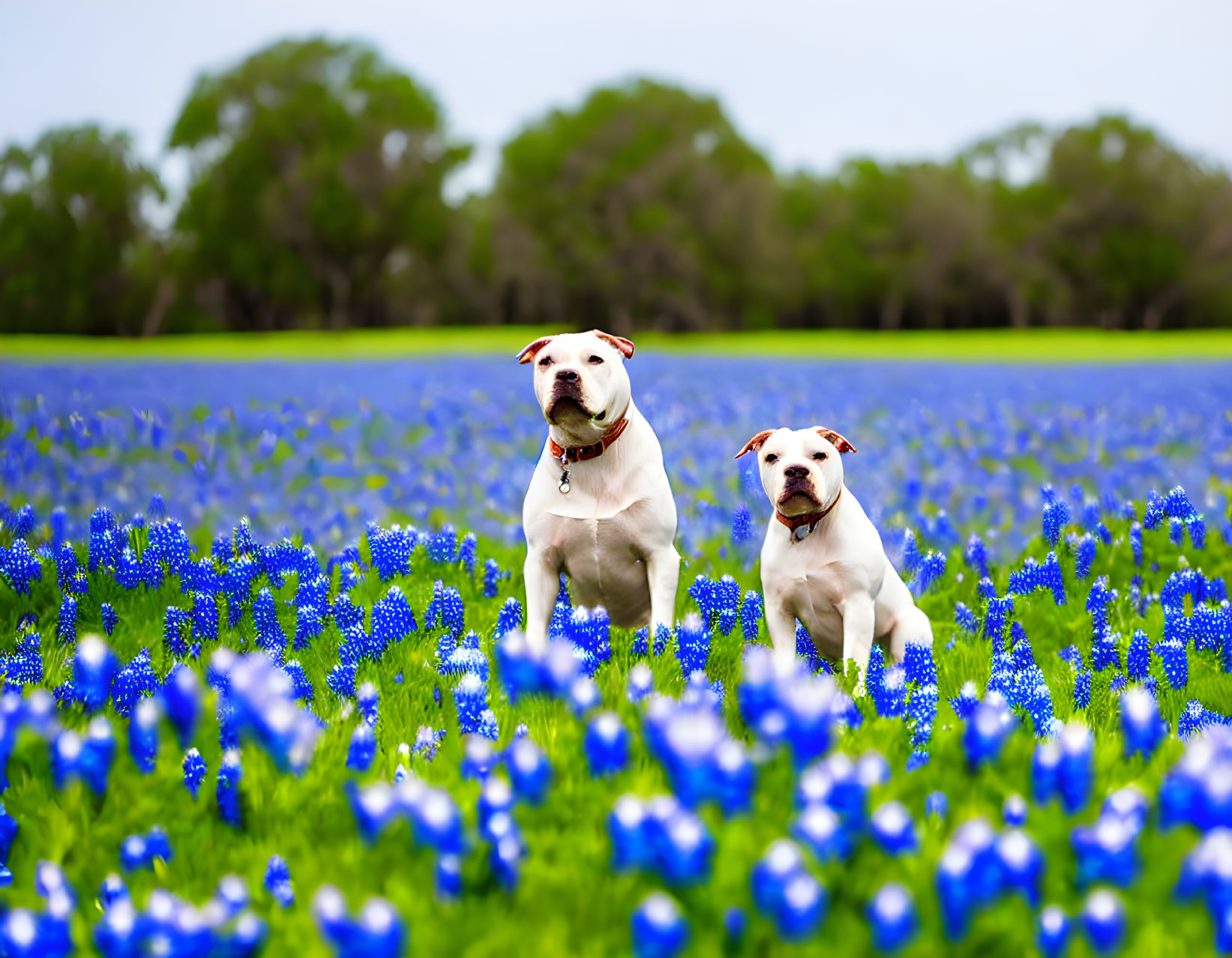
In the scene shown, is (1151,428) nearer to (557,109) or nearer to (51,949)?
(51,949)

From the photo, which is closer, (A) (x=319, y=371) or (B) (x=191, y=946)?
(B) (x=191, y=946)

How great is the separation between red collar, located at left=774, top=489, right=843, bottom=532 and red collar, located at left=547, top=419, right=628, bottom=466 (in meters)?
0.71

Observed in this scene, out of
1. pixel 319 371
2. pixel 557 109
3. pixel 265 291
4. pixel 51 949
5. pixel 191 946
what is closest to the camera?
pixel 191 946

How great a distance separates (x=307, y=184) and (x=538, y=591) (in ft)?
115

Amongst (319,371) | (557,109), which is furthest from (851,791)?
(557,109)

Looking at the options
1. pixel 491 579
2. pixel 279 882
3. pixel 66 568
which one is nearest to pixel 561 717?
pixel 279 882

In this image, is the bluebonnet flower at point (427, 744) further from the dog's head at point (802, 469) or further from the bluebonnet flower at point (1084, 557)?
the bluebonnet flower at point (1084, 557)

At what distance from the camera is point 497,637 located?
4.23 meters

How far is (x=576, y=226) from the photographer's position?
4031 cm

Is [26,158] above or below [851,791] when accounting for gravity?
above

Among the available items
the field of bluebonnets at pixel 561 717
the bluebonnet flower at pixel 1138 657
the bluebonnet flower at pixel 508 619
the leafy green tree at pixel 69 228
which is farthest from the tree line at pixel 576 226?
the bluebonnet flower at pixel 1138 657

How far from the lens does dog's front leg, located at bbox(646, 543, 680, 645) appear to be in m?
4.11

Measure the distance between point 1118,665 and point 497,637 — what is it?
8.30ft

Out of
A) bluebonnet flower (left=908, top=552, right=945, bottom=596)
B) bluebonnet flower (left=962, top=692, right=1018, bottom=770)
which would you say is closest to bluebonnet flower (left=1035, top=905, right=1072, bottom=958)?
bluebonnet flower (left=962, top=692, right=1018, bottom=770)
